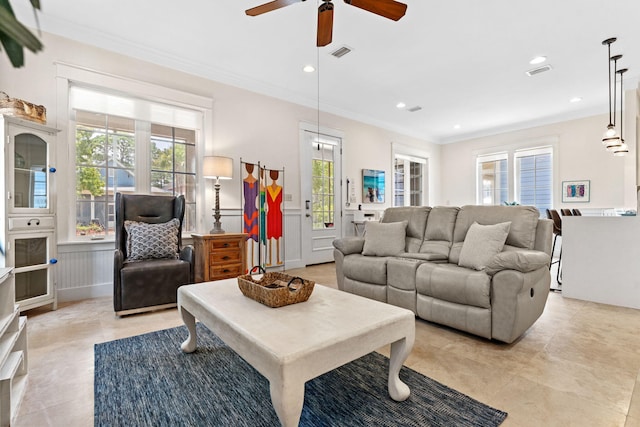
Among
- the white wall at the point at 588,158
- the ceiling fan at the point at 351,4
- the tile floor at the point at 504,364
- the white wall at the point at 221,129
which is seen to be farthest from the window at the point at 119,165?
the white wall at the point at 588,158

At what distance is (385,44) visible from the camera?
360 centimetres

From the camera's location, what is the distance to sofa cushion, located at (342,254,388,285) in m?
2.93

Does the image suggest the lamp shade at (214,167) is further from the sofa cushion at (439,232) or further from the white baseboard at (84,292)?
the sofa cushion at (439,232)

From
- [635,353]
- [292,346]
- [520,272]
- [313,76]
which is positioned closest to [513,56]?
[313,76]

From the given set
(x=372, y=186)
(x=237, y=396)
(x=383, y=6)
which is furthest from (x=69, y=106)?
(x=372, y=186)

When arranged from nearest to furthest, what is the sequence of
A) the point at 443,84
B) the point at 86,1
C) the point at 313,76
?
the point at 86,1 < the point at 313,76 < the point at 443,84

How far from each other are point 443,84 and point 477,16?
1.68m

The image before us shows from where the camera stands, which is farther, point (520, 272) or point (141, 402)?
point (520, 272)

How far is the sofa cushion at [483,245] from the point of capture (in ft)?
8.15

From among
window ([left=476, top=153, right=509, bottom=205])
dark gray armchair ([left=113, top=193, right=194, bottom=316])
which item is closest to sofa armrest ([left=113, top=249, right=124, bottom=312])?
dark gray armchair ([left=113, top=193, right=194, bottom=316])

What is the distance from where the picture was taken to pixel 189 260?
10.1 feet

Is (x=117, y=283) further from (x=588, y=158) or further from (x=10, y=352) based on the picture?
(x=588, y=158)

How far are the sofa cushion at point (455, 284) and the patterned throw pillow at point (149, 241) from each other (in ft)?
7.83

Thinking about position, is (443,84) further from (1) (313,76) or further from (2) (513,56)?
(1) (313,76)
